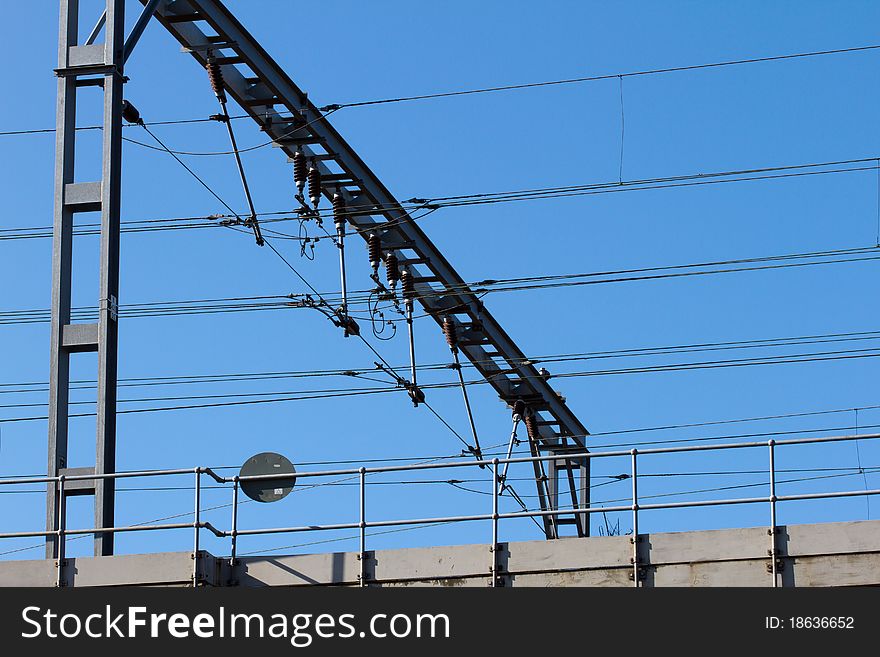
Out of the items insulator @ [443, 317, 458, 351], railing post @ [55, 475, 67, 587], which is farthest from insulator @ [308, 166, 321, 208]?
railing post @ [55, 475, 67, 587]

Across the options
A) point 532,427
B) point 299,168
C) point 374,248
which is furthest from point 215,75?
point 532,427

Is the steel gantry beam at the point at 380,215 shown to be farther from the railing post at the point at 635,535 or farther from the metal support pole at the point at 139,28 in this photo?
the railing post at the point at 635,535

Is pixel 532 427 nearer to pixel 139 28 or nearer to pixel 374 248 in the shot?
pixel 374 248

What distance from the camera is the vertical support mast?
23.2 m

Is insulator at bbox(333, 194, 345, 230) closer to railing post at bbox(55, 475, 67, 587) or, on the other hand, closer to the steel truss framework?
the steel truss framework

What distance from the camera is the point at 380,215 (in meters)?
32.5

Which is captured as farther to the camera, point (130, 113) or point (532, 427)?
point (532, 427)

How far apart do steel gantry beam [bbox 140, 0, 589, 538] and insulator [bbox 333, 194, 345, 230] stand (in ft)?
0.50

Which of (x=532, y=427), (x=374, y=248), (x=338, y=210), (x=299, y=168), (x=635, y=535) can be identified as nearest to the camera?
(x=635, y=535)

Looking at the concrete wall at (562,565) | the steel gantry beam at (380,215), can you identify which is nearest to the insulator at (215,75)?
the steel gantry beam at (380,215)

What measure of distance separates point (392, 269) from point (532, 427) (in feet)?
19.8

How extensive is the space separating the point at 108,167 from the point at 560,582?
29.7 feet
